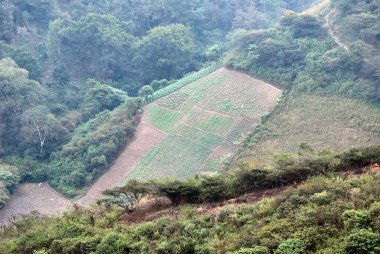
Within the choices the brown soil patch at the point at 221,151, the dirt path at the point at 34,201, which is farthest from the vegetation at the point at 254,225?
the brown soil patch at the point at 221,151

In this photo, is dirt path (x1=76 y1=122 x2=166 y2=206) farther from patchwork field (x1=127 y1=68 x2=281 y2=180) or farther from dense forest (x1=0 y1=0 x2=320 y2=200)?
dense forest (x1=0 y1=0 x2=320 y2=200)

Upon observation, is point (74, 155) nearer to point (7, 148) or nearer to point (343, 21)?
point (7, 148)

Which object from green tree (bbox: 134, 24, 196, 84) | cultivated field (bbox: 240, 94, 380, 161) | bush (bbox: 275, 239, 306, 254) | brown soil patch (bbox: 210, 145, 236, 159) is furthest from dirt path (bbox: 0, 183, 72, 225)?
bush (bbox: 275, 239, 306, 254)

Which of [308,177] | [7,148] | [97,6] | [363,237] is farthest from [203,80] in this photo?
[363,237]

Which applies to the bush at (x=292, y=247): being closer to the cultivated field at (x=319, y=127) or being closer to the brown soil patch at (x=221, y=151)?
the cultivated field at (x=319, y=127)

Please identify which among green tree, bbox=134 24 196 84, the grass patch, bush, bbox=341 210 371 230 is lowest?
the grass patch

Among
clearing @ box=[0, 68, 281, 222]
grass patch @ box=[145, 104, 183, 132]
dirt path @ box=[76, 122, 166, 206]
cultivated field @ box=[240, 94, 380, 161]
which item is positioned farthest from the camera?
grass patch @ box=[145, 104, 183, 132]

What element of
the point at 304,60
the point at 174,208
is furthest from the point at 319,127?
the point at 174,208
